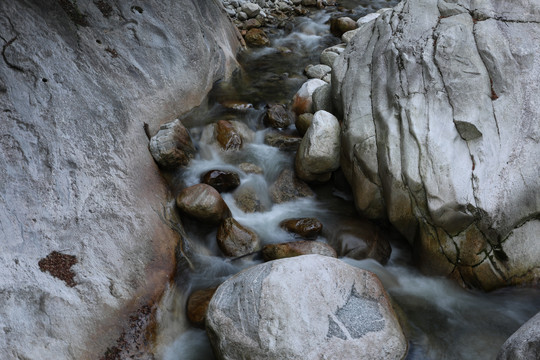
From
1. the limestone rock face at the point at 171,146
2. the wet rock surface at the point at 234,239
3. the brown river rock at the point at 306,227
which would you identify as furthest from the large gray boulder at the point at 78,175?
the brown river rock at the point at 306,227

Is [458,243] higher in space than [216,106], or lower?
lower

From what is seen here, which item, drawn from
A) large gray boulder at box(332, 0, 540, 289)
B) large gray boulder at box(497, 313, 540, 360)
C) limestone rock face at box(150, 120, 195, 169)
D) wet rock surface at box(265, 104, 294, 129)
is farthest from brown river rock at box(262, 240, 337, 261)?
wet rock surface at box(265, 104, 294, 129)

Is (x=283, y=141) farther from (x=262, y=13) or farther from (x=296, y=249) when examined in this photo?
(x=262, y=13)

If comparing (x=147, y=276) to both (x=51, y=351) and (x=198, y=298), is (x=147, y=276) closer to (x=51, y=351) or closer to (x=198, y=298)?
(x=198, y=298)

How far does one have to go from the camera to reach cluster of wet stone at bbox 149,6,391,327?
14.1ft

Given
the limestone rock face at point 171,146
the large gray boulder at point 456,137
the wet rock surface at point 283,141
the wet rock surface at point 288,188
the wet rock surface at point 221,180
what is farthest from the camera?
the wet rock surface at point 283,141

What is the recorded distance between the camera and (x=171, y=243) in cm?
404

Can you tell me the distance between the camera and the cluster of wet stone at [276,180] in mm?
4285

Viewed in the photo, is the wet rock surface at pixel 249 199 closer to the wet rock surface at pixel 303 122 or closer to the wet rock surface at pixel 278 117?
the wet rock surface at pixel 303 122

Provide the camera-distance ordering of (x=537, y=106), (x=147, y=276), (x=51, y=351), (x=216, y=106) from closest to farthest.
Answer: (x=51, y=351), (x=147, y=276), (x=537, y=106), (x=216, y=106)

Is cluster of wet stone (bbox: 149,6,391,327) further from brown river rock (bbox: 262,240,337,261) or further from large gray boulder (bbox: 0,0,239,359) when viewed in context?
large gray boulder (bbox: 0,0,239,359)

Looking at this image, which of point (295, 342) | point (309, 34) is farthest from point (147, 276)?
point (309, 34)

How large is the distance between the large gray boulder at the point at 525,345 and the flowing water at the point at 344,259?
865 mm

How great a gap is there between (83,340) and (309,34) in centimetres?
996
